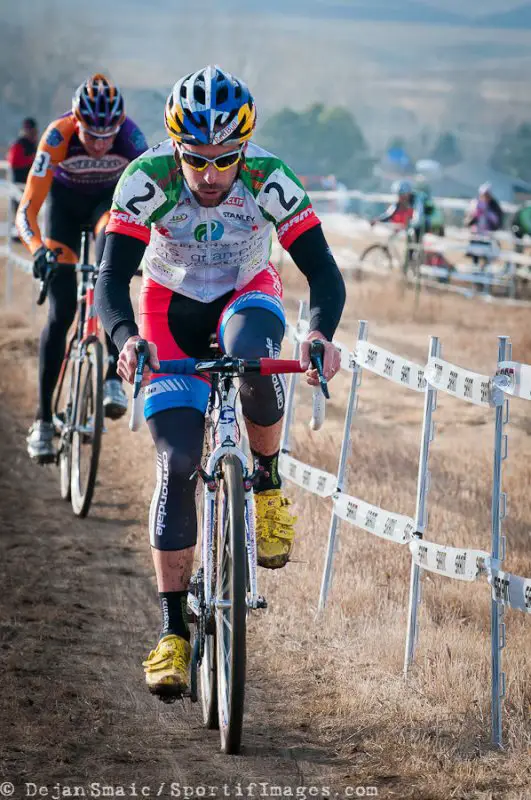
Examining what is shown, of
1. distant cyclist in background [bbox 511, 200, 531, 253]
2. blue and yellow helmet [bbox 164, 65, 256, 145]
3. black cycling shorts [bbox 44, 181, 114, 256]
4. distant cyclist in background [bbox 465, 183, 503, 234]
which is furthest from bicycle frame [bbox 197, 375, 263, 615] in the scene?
distant cyclist in background [bbox 465, 183, 503, 234]

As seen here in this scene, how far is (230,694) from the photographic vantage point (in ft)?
12.9

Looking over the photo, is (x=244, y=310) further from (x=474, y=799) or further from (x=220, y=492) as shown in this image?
(x=474, y=799)

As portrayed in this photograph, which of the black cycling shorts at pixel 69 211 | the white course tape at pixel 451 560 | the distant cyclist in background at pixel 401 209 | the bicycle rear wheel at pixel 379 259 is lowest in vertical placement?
the white course tape at pixel 451 560

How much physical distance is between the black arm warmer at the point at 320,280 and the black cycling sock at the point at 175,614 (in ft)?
3.75

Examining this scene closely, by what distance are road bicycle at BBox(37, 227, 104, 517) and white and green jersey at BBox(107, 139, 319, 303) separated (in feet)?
8.83

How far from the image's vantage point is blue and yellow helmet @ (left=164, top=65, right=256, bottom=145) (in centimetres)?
433

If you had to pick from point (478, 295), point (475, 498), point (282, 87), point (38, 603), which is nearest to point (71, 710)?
point (38, 603)

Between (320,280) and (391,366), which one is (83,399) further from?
(320,280)

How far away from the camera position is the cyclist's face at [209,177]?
4.39 meters

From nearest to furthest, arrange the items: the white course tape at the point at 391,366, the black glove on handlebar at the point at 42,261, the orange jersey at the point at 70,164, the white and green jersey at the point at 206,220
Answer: the white and green jersey at the point at 206,220 < the white course tape at the point at 391,366 < the black glove on handlebar at the point at 42,261 < the orange jersey at the point at 70,164

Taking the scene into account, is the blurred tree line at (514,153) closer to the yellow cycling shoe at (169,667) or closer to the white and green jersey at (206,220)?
the white and green jersey at (206,220)

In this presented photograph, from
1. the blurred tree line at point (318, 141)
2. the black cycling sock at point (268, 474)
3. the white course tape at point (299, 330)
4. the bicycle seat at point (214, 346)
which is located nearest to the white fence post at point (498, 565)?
the black cycling sock at point (268, 474)

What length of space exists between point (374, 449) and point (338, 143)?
7655cm

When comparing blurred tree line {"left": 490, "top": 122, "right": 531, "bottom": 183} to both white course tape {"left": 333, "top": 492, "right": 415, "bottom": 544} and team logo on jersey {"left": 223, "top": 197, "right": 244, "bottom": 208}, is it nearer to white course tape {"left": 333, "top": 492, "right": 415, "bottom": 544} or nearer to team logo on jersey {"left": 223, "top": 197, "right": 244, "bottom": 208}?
white course tape {"left": 333, "top": 492, "right": 415, "bottom": 544}
